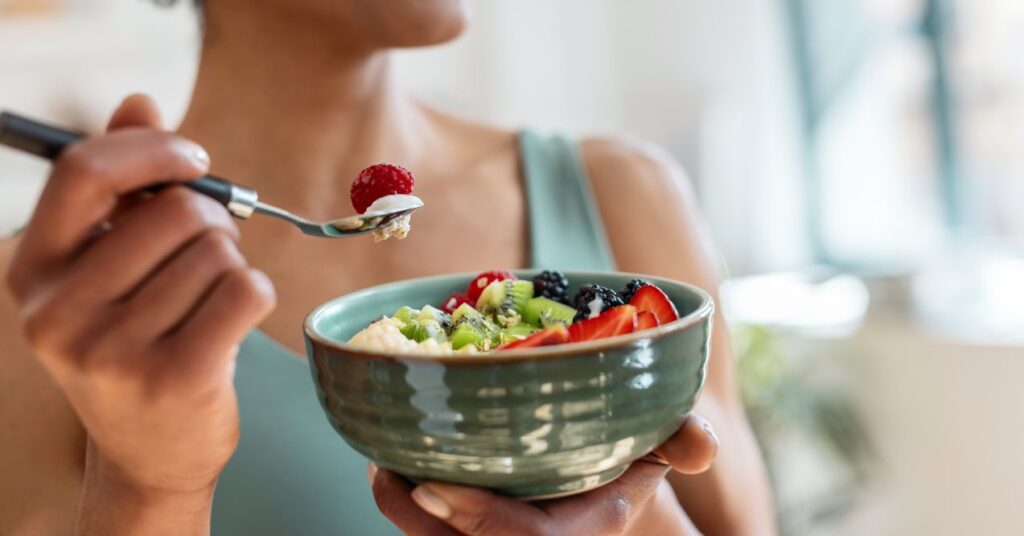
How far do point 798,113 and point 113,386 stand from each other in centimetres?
281

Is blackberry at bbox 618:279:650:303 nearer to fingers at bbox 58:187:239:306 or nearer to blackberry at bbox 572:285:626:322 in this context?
blackberry at bbox 572:285:626:322

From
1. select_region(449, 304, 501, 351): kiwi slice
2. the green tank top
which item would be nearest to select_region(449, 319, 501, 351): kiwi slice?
select_region(449, 304, 501, 351): kiwi slice

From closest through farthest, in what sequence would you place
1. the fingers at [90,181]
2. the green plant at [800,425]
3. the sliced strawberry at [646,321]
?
the fingers at [90,181] < the sliced strawberry at [646,321] < the green plant at [800,425]

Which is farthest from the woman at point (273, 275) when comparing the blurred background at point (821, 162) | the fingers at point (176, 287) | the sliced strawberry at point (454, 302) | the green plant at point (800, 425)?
the green plant at point (800, 425)

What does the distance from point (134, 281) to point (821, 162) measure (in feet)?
9.22

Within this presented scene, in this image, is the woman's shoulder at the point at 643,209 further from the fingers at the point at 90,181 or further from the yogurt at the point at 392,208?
the fingers at the point at 90,181

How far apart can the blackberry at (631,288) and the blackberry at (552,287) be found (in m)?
0.04

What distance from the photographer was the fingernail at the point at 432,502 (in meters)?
0.42

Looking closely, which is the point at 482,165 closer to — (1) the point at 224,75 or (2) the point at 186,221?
(1) the point at 224,75

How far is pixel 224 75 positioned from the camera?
80cm

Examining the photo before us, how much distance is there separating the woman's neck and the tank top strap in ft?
0.47

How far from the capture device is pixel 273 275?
30.7 inches

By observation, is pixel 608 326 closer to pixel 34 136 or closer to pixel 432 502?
pixel 432 502

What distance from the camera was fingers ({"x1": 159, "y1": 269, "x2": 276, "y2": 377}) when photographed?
0.35 meters
